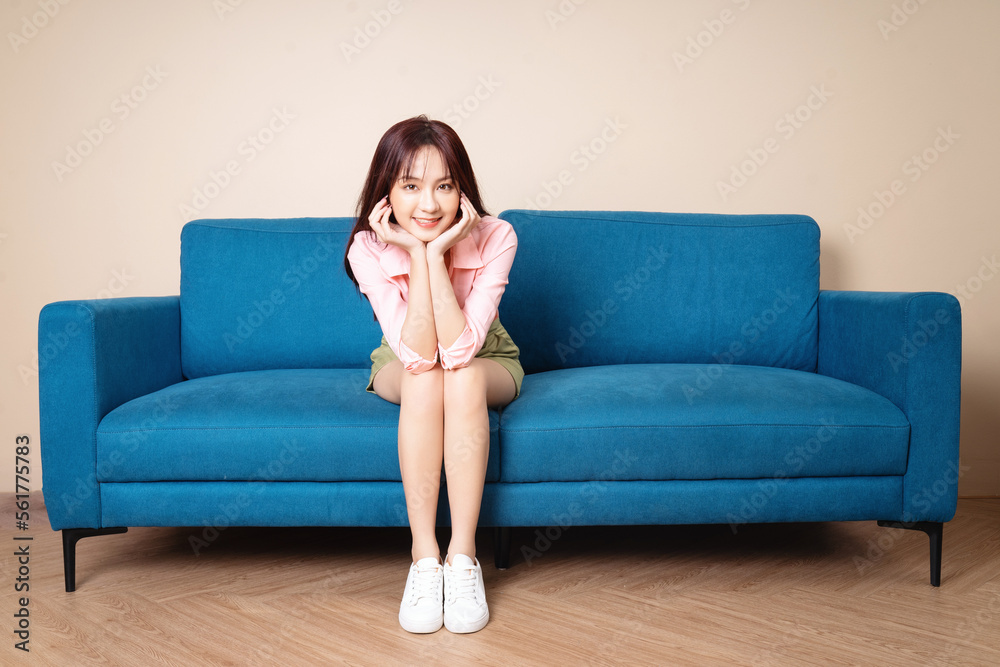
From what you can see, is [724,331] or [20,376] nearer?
[724,331]

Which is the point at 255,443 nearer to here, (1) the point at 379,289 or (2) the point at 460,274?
(1) the point at 379,289

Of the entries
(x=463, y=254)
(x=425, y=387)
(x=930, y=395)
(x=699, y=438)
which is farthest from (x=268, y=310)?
(x=930, y=395)

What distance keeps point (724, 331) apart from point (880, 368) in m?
0.45

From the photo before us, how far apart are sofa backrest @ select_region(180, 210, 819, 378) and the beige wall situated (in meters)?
0.41

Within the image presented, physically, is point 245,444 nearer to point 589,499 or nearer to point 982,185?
point 589,499

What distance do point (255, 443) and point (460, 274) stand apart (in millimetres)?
567

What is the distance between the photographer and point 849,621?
140cm

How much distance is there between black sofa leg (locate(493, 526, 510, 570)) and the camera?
164 centimetres

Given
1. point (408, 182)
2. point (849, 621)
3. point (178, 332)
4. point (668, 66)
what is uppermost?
point (668, 66)

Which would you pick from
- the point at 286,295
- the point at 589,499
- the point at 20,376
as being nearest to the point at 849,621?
the point at 589,499

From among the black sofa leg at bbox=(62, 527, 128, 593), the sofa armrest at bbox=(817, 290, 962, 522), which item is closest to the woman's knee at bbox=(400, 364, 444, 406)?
the black sofa leg at bbox=(62, 527, 128, 593)

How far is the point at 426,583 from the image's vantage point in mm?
1363

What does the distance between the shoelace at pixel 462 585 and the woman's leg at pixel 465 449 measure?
4cm

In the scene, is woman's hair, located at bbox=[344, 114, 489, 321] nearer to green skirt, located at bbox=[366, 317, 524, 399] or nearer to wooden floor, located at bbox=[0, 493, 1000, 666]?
green skirt, located at bbox=[366, 317, 524, 399]
